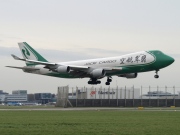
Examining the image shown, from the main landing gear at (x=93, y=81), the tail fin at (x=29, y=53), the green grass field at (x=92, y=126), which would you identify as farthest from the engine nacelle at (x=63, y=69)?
the green grass field at (x=92, y=126)

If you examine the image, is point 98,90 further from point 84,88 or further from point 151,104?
point 151,104

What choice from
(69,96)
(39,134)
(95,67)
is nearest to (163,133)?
(39,134)

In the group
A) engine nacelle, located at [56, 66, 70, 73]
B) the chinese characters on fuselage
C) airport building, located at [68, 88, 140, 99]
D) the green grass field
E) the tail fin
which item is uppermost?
the tail fin

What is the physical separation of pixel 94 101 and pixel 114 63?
2267 cm

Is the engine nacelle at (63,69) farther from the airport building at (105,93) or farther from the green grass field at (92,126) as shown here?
the green grass field at (92,126)

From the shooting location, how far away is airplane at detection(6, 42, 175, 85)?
3036 inches

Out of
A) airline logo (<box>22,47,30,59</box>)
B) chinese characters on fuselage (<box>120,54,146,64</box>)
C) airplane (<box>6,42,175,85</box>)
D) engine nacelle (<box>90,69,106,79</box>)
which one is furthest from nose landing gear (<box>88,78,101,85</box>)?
airline logo (<box>22,47,30,59</box>)

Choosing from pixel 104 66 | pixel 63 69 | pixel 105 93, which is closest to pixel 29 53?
pixel 63 69

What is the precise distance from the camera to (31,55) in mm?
96250

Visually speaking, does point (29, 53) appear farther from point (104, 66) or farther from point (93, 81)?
point (104, 66)

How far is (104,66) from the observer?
270 feet

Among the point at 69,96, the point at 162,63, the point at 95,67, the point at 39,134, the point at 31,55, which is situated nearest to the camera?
the point at 39,134

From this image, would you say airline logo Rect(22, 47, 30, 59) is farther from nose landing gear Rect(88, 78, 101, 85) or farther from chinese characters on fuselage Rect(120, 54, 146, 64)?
chinese characters on fuselage Rect(120, 54, 146, 64)

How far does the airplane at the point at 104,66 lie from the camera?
7712 centimetres
